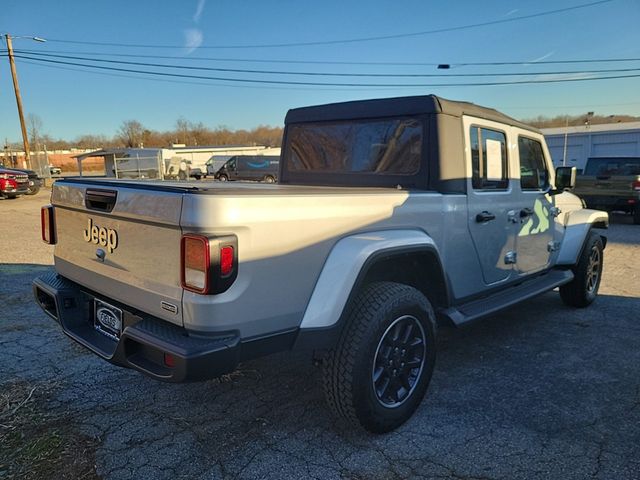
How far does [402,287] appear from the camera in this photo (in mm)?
2826

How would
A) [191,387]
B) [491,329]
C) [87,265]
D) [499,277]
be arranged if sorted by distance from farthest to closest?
[491,329] → [499,277] → [191,387] → [87,265]

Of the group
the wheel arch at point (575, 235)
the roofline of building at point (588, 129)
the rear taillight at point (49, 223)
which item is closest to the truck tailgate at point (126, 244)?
the rear taillight at point (49, 223)

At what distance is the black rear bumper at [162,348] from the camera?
204cm

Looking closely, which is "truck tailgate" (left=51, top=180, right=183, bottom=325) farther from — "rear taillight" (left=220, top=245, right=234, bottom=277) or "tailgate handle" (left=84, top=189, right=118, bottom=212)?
"rear taillight" (left=220, top=245, right=234, bottom=277)

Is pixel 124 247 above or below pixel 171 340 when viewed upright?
above

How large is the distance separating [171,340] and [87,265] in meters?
1.00

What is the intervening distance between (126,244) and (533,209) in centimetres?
341

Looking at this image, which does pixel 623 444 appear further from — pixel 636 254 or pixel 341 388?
pixel 636 254

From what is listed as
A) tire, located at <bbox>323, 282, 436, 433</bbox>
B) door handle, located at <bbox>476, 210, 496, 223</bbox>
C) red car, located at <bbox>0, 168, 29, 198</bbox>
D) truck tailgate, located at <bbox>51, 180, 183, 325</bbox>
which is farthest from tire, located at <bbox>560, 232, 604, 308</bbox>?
red car, located at <bbox>0, 168, 29, 198</bbox>

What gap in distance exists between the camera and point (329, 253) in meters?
2.48

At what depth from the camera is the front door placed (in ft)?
13.4

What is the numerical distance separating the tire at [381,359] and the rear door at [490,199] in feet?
3.02

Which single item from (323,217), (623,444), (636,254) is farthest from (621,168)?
(323,217)

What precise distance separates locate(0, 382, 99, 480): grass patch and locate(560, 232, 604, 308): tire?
476cm
